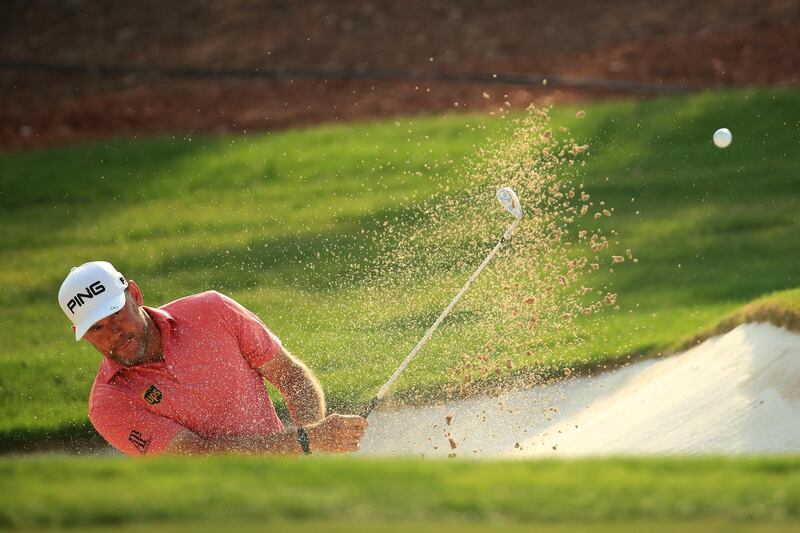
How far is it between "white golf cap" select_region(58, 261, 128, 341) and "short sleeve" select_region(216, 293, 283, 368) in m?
0.56

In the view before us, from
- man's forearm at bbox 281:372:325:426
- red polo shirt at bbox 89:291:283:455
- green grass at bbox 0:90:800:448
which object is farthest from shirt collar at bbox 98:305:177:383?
green grass at bbox 0:90:800:448

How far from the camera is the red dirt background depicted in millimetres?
17531

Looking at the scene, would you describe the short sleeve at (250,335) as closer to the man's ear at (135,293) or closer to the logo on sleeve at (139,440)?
the man's ear at (135,293)

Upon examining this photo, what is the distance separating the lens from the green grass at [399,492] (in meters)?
4.66

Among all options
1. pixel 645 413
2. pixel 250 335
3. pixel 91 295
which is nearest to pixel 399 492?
pixel 250 335

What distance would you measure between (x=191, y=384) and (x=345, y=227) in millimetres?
6166

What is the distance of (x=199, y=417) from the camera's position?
270 inches

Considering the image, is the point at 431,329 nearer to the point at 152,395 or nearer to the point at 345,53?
the point at 152,395

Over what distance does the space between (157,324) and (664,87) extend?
10889 millimetres

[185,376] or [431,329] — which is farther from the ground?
[431,329]

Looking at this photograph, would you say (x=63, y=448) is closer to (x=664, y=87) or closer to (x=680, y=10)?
(x=664, y=87)

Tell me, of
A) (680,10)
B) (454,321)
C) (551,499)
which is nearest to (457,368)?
(454,321)

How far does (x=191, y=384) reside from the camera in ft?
22.4

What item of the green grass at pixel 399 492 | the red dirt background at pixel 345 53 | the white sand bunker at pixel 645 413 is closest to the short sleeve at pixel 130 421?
the green grass at pixel 399 492
